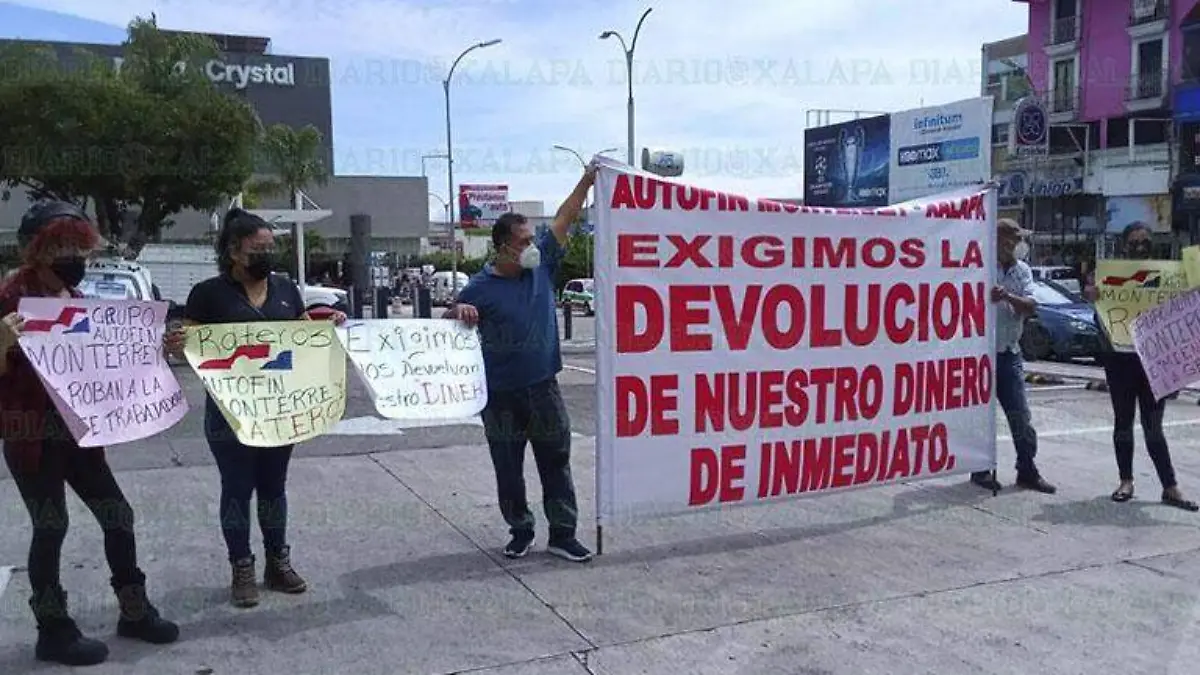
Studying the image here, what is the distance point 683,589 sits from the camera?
5.15 m

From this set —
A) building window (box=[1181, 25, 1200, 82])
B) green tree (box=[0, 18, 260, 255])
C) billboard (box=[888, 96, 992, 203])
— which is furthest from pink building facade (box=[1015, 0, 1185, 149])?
green tree (box=[0, 18, 260, 255])

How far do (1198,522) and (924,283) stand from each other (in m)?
2.18

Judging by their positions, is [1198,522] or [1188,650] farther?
[1198,522]

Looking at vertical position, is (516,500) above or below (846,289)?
below

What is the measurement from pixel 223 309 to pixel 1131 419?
18.3ft

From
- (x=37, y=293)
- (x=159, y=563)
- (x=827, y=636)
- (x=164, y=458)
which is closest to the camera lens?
(x=37, y=293)

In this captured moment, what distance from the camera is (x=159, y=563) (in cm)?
543

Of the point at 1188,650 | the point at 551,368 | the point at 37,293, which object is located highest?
the point at 37,293

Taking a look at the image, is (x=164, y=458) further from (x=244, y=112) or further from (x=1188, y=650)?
(x=244, y=112)

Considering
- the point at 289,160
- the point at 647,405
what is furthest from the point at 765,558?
the point at 289,160

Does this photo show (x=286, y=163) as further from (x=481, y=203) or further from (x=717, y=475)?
(x=717, y=475)

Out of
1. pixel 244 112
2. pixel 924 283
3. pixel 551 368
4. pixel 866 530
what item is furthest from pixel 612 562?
pixel 244 112

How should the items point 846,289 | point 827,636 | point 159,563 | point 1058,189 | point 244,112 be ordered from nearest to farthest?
point 827,636 < point 159,563 < point 846,289 < point 244,112 < point 1058,189

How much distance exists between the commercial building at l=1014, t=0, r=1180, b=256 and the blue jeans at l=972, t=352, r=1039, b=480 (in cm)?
3475
